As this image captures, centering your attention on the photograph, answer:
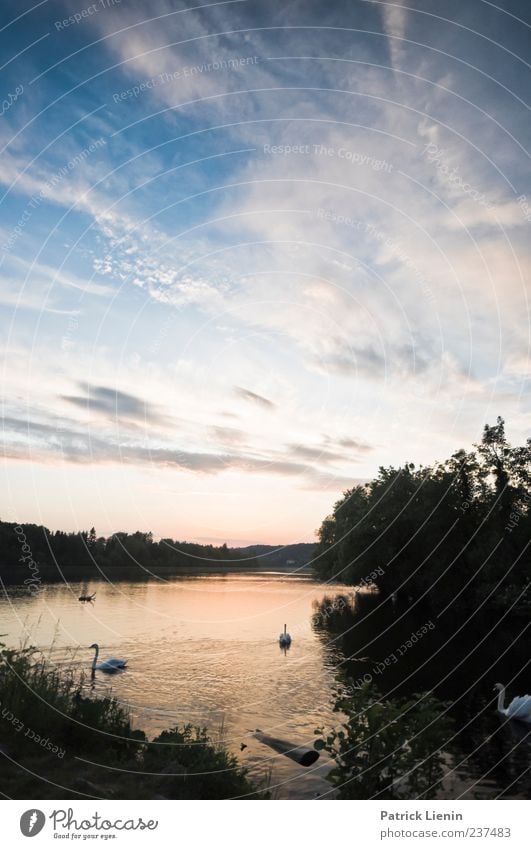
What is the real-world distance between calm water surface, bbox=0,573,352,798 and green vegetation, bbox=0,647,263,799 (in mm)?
1772

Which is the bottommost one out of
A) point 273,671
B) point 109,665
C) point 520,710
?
point 273,671

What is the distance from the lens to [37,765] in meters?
8.20

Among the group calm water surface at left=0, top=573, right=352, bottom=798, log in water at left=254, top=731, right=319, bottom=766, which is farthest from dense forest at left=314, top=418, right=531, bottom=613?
log in water at left=254, top=731, right=319, bottom=766

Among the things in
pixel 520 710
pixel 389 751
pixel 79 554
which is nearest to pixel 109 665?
pixel 520 710

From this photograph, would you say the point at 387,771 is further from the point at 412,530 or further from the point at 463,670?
the point at 412,530

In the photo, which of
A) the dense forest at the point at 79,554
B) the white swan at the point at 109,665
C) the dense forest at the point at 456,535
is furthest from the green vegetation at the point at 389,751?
the dense forest at the point at 79,554

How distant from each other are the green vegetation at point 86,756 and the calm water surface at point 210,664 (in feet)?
5.81

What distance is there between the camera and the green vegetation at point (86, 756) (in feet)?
25.3

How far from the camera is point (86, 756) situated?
9.20m

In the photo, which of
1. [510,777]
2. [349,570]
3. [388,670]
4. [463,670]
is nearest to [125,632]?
[388,670]

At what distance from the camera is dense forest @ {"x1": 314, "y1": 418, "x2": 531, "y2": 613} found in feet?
164

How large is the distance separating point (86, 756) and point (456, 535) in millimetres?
53700

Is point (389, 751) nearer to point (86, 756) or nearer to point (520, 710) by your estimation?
point (86, 756)
